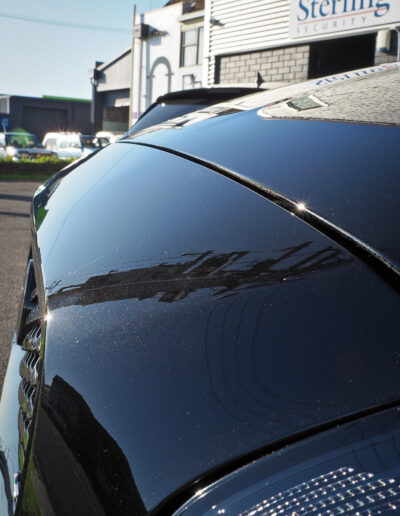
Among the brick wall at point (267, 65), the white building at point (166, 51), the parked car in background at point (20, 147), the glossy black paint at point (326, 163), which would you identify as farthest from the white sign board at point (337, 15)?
the parked car in background at point (20, 147)

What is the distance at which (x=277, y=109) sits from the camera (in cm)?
129

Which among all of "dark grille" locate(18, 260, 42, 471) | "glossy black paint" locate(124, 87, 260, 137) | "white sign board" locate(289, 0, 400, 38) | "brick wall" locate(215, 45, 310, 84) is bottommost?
"dark grille" locate(18, 260, 42, 471)

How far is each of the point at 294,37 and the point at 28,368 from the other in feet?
36.0

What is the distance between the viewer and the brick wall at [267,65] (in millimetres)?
10930

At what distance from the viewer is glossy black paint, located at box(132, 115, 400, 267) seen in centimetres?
70

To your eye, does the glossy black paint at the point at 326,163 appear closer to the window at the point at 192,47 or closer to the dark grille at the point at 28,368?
the dark grille at the point at 28,368

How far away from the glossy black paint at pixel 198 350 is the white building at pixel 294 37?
9.38 metres

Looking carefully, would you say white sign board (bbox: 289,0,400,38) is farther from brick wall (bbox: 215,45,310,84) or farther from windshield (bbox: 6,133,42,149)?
windshield (bbox: 6,133,42,149)

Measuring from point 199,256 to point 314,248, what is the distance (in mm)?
165

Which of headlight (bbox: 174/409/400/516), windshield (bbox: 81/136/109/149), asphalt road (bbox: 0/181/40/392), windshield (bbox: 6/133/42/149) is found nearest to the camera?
headlight (bbox: 174/409/400/516)

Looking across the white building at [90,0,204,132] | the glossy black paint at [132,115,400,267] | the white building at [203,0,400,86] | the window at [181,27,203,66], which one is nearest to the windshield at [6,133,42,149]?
the white building at [90,0,204,132]

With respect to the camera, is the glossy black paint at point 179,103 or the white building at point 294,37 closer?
the glossy black paint at point 179,103

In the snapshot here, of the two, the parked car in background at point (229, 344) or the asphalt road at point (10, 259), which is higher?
the parked car in background at point (229, 344)

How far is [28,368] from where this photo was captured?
960 millimetres
